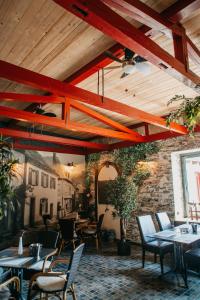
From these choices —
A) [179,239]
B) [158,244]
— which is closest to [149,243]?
[158,244]

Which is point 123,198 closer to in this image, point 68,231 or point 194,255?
point 68,231

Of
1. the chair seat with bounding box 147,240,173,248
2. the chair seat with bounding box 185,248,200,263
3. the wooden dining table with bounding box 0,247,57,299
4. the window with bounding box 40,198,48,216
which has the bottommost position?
the chair seat with bounding box 185,248,200,263

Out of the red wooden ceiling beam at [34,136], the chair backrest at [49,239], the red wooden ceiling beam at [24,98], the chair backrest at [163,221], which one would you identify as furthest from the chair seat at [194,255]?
the red wooden ceiling beam at [34,136]

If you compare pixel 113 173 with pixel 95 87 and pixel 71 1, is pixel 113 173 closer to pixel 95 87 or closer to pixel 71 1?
pixel 95 87

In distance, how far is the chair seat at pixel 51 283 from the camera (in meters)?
2.66

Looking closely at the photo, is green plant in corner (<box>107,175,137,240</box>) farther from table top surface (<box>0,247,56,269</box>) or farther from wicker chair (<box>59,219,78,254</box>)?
table top surface (<box>0,247,56,269</box>)

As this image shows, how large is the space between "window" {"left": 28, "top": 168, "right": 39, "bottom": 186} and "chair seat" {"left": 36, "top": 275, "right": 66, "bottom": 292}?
4.40m

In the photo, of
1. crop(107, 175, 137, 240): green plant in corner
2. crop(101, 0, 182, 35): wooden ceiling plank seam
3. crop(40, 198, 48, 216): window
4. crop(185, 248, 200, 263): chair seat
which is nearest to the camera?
crop(101, 0, 182, 35): wooden ceiling plank seam

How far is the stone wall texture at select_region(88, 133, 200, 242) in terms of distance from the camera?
5773 mm

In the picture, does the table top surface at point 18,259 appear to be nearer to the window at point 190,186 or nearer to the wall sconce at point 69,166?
the window at point 190,186

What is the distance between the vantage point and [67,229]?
5.62 meters

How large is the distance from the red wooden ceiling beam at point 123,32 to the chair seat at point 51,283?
283cm

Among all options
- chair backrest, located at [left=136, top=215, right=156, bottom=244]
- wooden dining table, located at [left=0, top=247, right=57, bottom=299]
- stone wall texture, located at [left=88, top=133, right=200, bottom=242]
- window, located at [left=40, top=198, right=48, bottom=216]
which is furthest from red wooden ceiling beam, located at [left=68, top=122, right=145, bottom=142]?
window, located at [left=40, top=198, right=48, bottom=216]

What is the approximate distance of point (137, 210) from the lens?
657 cm
